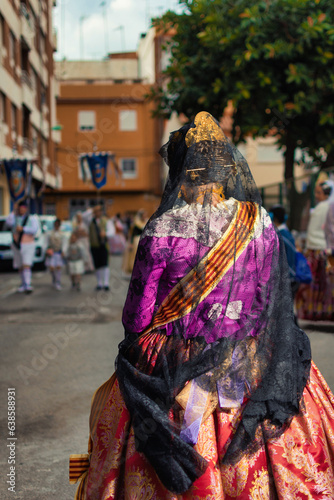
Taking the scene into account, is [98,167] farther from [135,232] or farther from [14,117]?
[14,117]

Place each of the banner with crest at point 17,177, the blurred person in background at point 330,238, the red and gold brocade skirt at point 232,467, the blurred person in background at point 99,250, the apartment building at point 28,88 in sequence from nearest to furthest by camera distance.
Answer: the red and gold brocade skirt at point 232,467, the blurred person in background at point 330,238, the blurred person in background at point 99,250, the banner with crest at point 17,177, the apartment building at point 28,88

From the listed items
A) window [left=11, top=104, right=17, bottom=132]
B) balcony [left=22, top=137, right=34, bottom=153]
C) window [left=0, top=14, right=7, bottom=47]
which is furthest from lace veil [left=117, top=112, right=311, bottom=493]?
balcony [left=22, top=137, right=34, bottom=153]

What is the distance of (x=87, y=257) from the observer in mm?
18500

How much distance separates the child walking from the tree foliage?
145 inches

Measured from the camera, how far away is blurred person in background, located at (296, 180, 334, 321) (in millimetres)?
8164

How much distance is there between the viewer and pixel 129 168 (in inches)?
1726

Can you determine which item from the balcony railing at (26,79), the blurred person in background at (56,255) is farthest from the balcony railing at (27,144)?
the blurred person in background at (56,255)

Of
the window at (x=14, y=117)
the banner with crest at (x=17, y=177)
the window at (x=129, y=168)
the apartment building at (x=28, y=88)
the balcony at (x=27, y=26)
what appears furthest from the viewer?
the window at (x=129, y=168)

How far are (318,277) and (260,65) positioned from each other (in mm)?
5078

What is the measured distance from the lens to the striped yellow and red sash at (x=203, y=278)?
2527 millimetres

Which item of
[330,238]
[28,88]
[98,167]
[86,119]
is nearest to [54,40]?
[86,119]

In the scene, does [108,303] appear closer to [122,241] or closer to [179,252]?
[179,252]

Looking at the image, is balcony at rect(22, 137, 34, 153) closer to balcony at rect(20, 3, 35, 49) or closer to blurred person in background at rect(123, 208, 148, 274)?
balcony at rect(20, 3, 35, 49)

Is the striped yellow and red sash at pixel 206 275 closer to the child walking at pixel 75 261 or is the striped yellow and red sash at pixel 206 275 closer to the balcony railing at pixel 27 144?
the child walking at pixel 75 261
